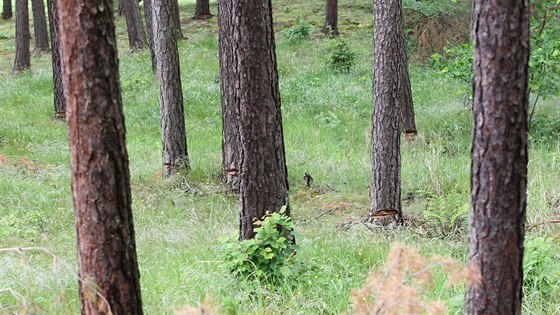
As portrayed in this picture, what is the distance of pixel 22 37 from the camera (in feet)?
76.9

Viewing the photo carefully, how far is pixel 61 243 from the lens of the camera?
327 inches

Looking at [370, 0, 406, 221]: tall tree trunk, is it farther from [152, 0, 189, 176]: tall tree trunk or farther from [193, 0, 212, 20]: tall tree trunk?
[193, 0, 212, 20]: tall tree trunk

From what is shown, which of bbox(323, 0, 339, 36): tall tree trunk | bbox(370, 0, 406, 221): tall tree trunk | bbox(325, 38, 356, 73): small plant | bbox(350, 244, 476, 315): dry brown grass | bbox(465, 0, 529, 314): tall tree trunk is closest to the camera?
bbox(350, 244, 476, 315): dry brown grass

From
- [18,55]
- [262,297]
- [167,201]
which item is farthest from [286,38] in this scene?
[262,297]

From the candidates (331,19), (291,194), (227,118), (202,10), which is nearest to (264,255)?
(291,194)

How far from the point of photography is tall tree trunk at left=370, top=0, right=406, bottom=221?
880 cm

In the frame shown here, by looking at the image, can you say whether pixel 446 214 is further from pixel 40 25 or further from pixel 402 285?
pixel 40 25

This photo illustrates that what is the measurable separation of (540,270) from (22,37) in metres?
22.0

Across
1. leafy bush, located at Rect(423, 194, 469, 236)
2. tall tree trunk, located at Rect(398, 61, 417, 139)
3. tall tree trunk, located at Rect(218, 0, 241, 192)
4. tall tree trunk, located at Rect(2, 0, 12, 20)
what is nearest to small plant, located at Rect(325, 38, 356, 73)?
tall tree trunk, located at Rect(398, 61, 417, 139)

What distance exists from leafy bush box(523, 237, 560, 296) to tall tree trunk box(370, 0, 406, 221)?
3.06 meters

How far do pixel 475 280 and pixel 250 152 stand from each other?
3455mm

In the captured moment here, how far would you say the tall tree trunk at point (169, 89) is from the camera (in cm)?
1166

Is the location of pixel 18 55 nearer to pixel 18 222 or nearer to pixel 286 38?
pixel 286 38

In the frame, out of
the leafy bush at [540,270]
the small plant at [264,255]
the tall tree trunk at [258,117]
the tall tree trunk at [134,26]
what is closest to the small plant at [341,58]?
the tall tree trunk at [134,26]
